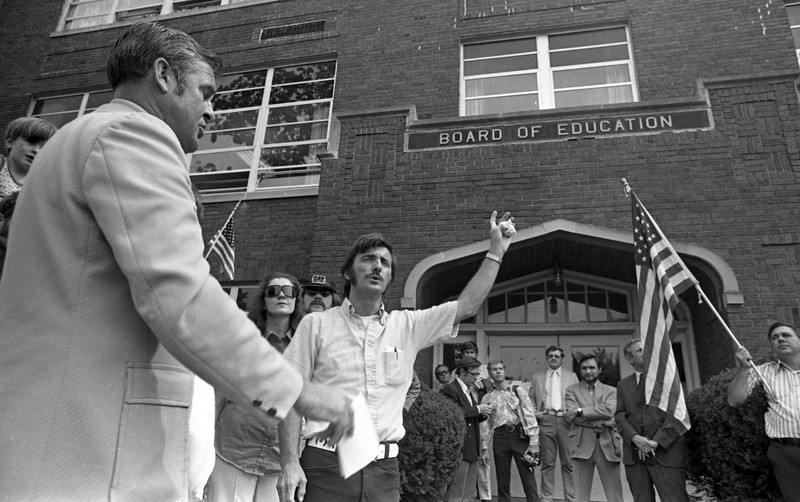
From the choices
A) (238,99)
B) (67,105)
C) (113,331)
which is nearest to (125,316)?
(113,331)

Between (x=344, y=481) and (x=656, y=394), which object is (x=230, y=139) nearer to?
(x=656, y=394)

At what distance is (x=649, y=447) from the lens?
591cm

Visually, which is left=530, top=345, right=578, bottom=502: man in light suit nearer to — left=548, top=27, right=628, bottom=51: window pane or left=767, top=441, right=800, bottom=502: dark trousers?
left=767, top=441, right=800, bottom=502: dark trousers

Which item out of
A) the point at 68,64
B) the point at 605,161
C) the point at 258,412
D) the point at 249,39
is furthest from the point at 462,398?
the point at 68,64

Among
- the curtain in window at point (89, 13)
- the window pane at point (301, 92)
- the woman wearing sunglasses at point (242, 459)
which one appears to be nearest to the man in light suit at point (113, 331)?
the woman wearing sunglasses at point (242, 459)

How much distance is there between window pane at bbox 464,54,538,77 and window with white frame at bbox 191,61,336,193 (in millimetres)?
2581

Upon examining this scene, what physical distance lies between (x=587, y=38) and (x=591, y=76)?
77 centimetres

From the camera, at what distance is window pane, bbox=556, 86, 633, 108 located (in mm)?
9164

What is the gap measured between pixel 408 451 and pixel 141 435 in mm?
4704

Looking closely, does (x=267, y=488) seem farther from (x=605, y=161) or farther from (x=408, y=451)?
(x=605, y=161)

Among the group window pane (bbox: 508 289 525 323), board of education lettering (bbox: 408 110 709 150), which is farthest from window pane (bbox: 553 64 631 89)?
window pane (bbox: 508 289 525 323)

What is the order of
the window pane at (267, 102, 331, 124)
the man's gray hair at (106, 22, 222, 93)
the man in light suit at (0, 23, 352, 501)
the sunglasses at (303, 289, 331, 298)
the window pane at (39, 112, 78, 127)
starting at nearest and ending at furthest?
the man in light suit at (0, 23, 352, 501), the man's gray hair at (106, 22, 222, 93), the sunglasses at (303, 289, 331, 298), the window pane at (267, 102, 331, 124), the window pane at (39, 112, 78, 127)

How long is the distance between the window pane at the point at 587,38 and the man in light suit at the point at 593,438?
546 centimetres

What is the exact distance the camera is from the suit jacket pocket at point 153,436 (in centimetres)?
116
